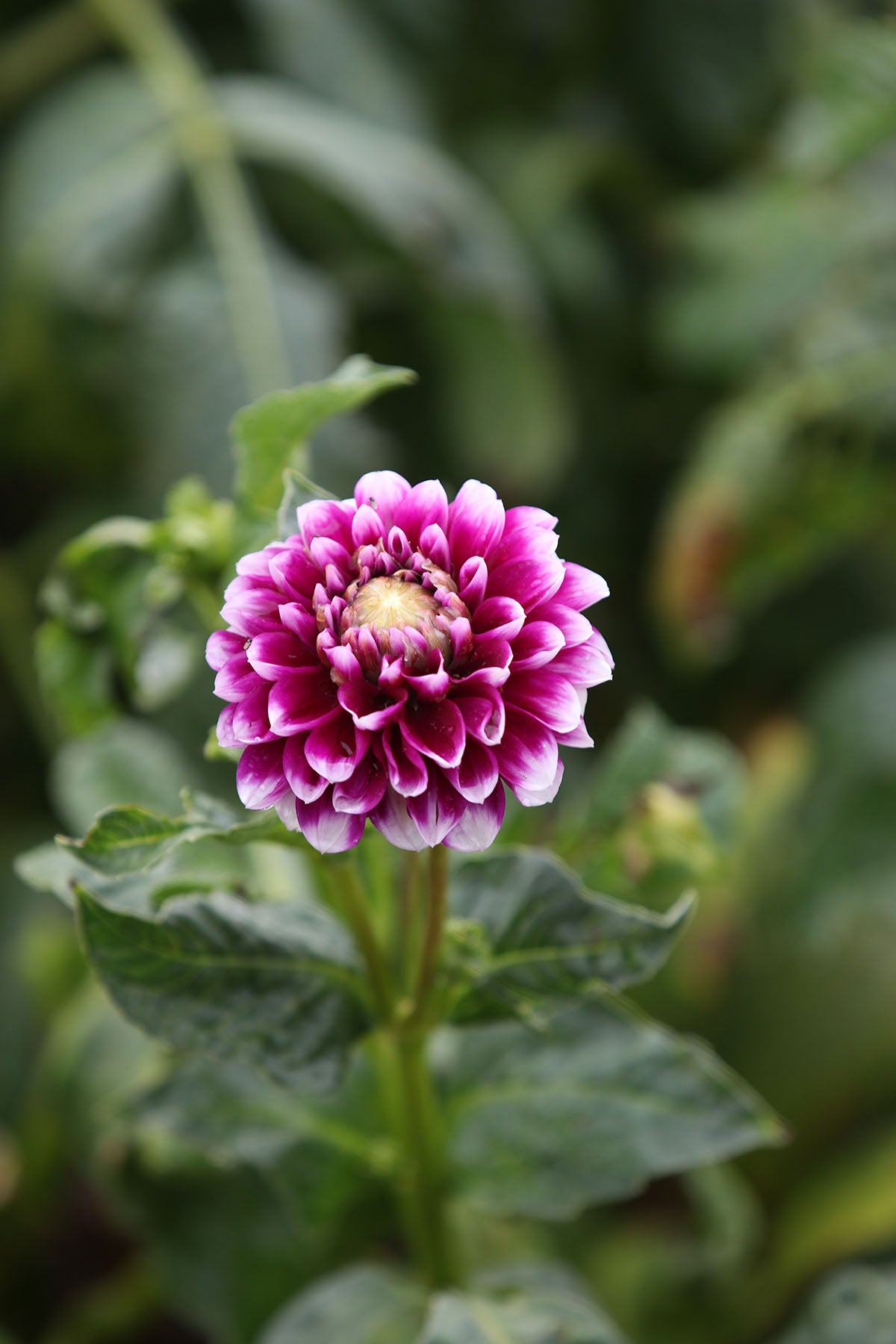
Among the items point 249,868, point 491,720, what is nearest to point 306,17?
point 249,868

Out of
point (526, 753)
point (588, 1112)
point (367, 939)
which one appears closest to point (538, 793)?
point (526, 753)

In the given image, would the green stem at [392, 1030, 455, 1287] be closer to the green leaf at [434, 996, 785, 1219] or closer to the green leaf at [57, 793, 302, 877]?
the green leaf at [434, 996, 785, 1219]

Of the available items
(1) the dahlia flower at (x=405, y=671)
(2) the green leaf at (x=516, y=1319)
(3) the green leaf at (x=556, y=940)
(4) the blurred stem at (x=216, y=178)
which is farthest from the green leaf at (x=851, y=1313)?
(4) the blurred stem at (x=216, y=178)

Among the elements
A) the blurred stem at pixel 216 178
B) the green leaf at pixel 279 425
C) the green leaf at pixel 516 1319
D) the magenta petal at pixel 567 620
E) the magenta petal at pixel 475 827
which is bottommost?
the green leaf at pixel 516 1319

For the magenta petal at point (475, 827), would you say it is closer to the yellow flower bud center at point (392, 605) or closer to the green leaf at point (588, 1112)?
the yellow flower bud center at point (392, 605)

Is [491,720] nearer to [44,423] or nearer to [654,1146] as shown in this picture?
[654,1146]

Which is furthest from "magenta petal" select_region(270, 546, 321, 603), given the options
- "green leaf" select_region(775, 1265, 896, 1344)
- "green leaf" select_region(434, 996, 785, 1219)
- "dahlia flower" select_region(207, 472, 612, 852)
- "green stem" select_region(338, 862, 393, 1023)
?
"green leaf" select_region(775, 1265, 896, 1344)

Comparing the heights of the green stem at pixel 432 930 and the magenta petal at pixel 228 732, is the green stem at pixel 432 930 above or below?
below

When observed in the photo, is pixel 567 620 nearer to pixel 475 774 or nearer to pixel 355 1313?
pixel 475 774
